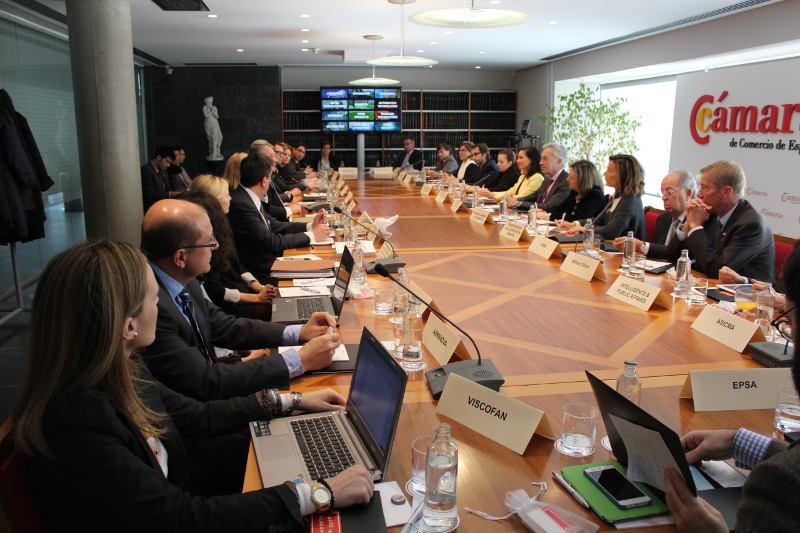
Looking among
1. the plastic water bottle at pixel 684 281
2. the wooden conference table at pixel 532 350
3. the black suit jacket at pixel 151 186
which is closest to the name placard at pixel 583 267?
the wooden conference table at pixel 532 350

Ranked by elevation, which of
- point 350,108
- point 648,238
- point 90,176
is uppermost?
point 350,108

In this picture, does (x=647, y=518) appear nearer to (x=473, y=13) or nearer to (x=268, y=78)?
(x=473, y=13)

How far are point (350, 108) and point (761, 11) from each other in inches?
318

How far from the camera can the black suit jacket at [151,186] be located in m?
7.88

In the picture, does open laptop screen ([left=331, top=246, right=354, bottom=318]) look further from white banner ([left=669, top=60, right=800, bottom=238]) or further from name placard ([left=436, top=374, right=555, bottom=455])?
white banner ([left=669, top=60, right=800, bottom=238])

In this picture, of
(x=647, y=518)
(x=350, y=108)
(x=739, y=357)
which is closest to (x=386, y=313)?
(x=739, y=357)

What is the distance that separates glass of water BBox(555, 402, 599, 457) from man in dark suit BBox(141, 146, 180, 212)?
6.67m

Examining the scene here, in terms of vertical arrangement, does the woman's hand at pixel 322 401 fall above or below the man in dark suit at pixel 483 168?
below

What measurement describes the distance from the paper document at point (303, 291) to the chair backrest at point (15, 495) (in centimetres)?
177

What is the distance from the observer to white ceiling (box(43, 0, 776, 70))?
679 cm

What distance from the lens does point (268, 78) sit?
13.2 m

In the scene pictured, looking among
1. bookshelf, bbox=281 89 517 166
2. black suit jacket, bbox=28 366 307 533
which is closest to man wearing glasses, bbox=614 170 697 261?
black suit jacket, bbox=28 366 307 533

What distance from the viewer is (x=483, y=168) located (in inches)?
343

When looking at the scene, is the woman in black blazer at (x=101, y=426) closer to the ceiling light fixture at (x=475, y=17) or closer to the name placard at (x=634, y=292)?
the name placard at (x=634, y=292)
